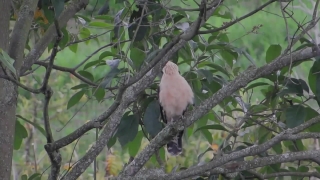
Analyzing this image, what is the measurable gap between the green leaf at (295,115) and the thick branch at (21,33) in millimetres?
1002

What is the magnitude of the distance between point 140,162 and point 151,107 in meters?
0.44

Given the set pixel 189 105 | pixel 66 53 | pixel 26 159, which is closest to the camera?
pixel 189 105

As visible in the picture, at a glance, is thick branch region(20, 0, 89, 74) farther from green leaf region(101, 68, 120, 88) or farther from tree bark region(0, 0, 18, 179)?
green leaf region(101, 68, 120, 88)

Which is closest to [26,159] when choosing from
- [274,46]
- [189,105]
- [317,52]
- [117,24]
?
[189,105]

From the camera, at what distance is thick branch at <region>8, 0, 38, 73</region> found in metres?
1.99

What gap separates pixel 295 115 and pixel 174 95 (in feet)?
2.74

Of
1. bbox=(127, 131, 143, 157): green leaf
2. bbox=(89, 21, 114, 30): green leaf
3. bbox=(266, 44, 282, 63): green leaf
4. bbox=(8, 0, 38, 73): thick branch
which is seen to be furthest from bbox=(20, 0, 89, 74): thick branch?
bbox=(266, 44, 282, 63): green leaf

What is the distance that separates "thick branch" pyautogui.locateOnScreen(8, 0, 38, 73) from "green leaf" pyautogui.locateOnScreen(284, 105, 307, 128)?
100 cm

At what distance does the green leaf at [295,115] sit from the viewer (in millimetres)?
2180

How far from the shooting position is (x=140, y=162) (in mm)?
1928

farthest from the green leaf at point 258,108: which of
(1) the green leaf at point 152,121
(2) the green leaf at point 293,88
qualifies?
(1) the green leaf at point 152,121

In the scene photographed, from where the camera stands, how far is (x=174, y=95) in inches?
114

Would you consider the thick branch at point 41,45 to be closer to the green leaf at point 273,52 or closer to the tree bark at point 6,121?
the tree bark at point 6,121

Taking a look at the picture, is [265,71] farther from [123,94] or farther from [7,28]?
[7,28]
